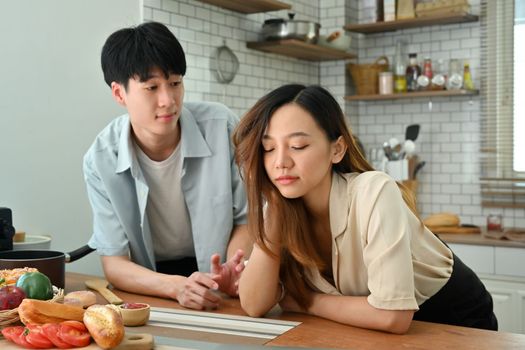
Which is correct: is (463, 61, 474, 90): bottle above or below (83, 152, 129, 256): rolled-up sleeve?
above

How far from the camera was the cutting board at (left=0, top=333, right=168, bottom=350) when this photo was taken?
1510 mm

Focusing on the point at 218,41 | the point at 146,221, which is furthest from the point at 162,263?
the point at 218,41

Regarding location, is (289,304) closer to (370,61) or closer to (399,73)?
(399,73)

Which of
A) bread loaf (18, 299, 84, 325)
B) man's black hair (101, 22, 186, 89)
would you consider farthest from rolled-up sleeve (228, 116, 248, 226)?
bread loaf (18, 299, 84, 325)

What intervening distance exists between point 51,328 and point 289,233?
2.23ft

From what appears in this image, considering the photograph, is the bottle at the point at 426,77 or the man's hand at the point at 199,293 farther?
the bottle at the point at 426,77

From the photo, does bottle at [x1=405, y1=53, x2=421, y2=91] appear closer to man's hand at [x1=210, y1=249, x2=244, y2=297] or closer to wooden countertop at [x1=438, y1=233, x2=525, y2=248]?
wooden countertop at [x1=438, y1=233, x2=525, y2=248]

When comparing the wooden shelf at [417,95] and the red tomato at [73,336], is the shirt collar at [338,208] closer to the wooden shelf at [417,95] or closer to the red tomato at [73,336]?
the red tomato at [73,336]

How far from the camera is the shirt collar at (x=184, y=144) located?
2.43 metres

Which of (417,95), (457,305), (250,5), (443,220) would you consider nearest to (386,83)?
(417,95)

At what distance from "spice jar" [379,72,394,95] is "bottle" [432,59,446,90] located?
1.04 feet

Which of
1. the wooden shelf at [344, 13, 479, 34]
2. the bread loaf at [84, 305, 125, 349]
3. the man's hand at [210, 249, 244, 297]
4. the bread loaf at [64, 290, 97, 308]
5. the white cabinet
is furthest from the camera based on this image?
the wooden shelf at [344, 13, 479, 34]

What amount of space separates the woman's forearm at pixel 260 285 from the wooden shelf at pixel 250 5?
2524 mm

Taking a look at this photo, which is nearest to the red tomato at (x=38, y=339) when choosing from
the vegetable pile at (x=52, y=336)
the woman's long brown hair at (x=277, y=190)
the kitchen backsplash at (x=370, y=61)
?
the vegetable pile at (x=52, y=336)
